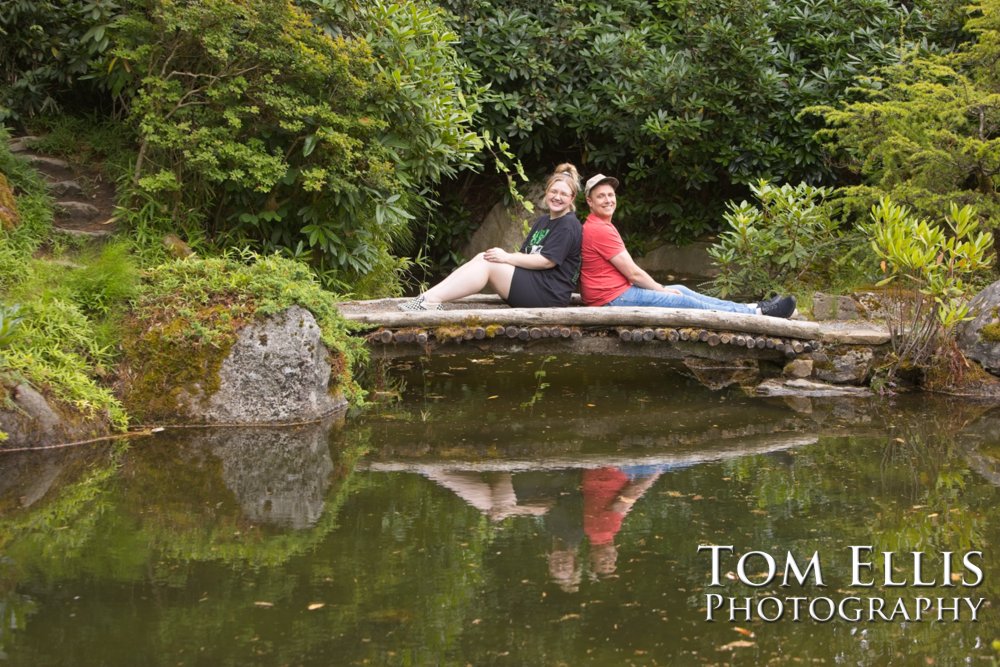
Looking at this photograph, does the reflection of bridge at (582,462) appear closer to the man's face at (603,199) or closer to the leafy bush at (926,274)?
the leafy bush at (926,274)

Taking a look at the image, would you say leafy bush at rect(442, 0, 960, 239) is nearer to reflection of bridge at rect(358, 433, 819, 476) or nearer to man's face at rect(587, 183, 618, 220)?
man's face at rect(587, 183, 618, 220)

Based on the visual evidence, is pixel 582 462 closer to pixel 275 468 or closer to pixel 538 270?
pixel 275 468

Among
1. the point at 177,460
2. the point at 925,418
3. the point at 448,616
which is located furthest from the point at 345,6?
the point at 448,616

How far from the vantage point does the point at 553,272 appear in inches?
338

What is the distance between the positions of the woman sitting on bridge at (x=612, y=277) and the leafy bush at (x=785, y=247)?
68.2 inches

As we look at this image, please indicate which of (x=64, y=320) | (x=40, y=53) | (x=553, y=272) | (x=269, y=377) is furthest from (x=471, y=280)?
(x=40, y=53)

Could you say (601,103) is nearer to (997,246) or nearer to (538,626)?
(997,246)

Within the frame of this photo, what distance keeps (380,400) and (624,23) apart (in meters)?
7.13

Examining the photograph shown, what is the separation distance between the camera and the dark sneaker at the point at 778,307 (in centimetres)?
868

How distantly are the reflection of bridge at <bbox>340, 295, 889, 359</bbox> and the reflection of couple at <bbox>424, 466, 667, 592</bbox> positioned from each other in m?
2.01

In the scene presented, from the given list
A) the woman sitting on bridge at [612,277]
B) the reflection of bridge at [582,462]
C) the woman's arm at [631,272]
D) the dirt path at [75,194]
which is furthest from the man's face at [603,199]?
the dirt path at [75,194]

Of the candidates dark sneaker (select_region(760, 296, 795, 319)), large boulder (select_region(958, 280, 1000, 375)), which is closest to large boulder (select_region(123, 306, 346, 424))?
dark sneaker (select_region(760, 296, 795, 319))

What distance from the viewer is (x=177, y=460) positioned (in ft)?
21.0

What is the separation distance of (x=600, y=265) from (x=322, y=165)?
7.89 feet
